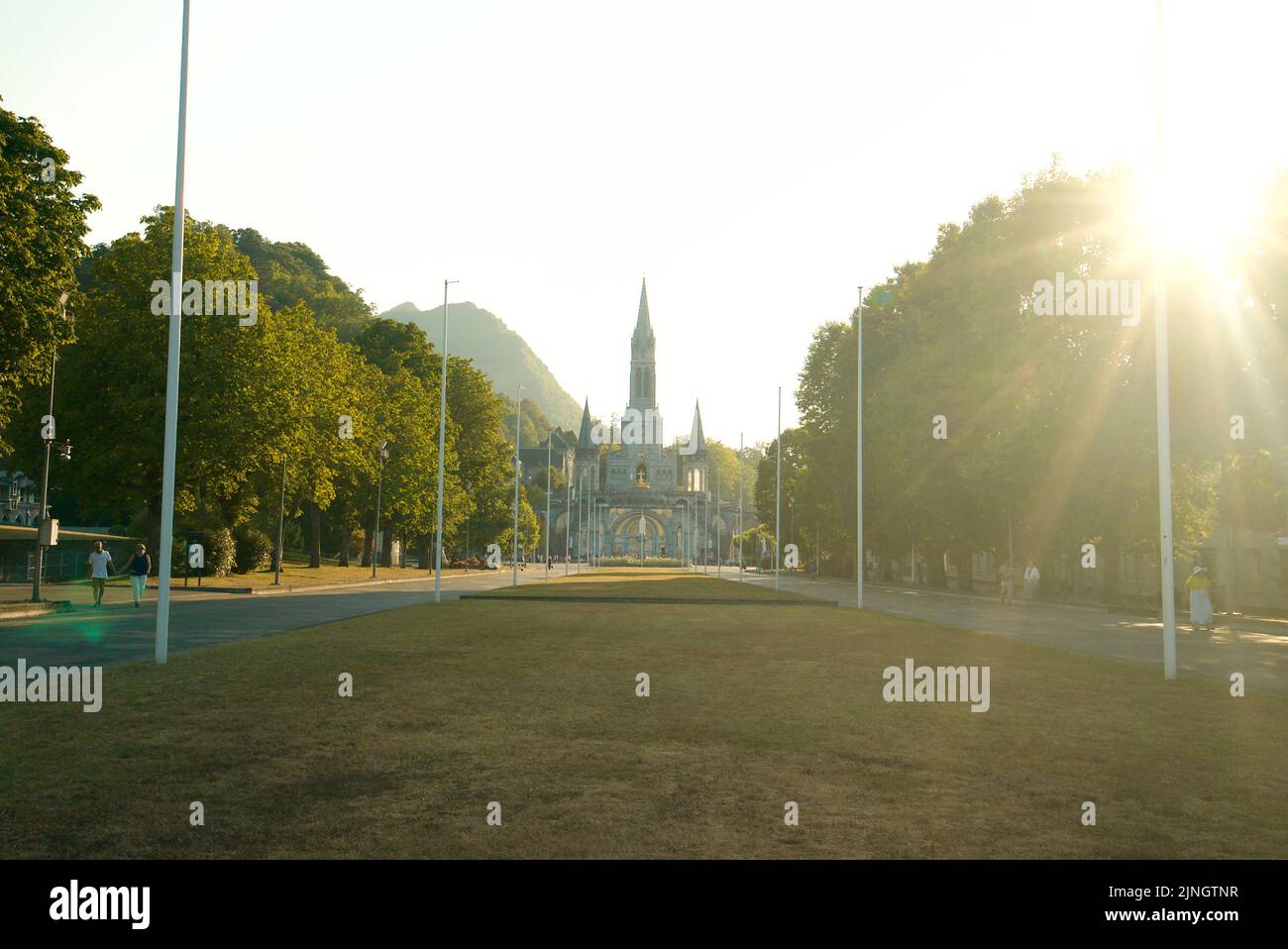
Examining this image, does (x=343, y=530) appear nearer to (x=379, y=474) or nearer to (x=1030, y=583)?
(x=379, y=474)

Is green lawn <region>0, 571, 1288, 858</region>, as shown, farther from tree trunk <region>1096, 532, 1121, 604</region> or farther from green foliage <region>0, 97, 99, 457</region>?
tree trunk <region>1096, 532, 1121, 604</region>

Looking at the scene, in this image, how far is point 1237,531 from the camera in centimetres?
5538

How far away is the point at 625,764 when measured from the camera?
408 inches

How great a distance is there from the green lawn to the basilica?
14723 centimetres

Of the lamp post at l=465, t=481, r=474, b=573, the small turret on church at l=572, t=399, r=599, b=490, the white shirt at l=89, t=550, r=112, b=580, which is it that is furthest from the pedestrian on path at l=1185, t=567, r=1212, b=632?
the small turret on church at l=572, t=399, r=599, b=490

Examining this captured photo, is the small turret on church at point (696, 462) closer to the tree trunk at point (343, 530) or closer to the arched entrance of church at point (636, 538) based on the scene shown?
the arched entrance of church at point (636, 538)

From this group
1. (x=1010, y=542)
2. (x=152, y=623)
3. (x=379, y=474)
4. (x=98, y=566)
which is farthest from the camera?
(x=379, y=474)

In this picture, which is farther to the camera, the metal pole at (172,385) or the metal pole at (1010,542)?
the metal pole at (1010,542)

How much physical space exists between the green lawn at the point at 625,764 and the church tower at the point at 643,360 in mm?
150900

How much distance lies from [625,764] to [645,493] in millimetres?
163274

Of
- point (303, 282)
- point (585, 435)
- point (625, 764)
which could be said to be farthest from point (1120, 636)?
point (585, 435)

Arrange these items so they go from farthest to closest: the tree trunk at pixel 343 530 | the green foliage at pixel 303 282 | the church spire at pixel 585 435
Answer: the church spire at pixel 585 435 → the green foliage at pixel 303 282 → the tree trunk at pixel 343 530

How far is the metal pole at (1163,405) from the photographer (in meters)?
18.0

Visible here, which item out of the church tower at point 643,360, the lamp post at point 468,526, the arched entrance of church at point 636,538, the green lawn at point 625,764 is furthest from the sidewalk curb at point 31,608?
the arched entrance of church at point 636,538
